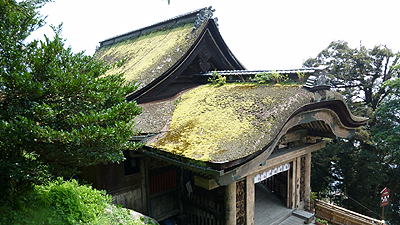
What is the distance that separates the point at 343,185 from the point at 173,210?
16.4 m

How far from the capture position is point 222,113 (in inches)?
256

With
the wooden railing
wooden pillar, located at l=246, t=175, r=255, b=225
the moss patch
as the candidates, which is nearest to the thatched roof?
the moss patch

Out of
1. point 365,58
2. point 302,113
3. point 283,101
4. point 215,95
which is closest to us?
point 283,101

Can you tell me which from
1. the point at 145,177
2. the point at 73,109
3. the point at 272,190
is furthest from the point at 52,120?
the point at 272,190

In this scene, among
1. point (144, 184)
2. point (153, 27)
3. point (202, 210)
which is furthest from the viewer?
point (153, 27)

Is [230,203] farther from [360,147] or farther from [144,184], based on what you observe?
[360,147]

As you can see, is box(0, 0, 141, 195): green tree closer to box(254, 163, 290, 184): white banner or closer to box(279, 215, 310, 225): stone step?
box(254, 163, 290, 184): white banner

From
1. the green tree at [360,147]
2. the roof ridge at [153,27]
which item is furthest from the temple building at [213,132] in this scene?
the green tree at [360,147]

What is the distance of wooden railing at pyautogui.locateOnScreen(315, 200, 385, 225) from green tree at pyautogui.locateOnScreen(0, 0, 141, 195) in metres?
8.72

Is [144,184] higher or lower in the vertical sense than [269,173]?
lower

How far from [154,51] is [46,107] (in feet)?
23.2

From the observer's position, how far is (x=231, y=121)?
6.03m

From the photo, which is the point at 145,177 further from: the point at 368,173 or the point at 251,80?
the point at 368,173

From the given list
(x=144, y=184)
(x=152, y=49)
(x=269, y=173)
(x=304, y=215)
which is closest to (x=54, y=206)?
(x=144, y=184)
